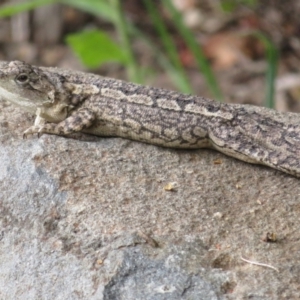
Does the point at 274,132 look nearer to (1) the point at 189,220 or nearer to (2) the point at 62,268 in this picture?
(1) the point at 189,220

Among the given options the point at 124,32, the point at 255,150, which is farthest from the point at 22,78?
the point at 124,32

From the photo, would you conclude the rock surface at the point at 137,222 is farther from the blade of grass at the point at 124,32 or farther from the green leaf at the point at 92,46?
the blade of grass at the point at 124,32

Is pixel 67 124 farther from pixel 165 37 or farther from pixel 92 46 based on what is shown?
pixel 165 37

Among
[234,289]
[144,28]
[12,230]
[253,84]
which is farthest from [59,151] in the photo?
[144,28]

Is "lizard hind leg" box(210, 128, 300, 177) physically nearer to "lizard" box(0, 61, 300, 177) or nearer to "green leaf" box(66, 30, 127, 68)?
"lizard" box(0, 61, 300, 177)

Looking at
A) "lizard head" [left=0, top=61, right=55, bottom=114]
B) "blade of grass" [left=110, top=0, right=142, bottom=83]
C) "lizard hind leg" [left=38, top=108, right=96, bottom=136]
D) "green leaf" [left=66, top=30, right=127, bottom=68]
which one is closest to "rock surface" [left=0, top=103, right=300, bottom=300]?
"lizard hind leg" [left=38, top=108, right=96, bottom=136]
